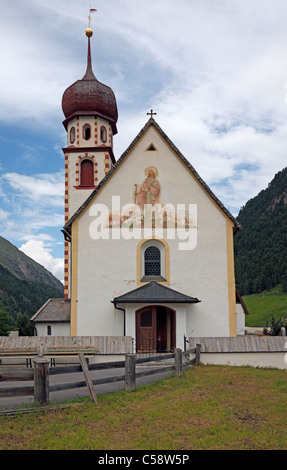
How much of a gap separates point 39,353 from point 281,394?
9.73m

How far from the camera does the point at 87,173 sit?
3391 centimetres

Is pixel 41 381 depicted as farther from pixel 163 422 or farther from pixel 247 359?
pixel 247 359

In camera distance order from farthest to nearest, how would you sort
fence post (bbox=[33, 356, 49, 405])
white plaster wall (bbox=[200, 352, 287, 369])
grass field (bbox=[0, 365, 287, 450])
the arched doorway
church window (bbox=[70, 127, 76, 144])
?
church window (bbox=[70, 127, 76, 144]) → the arched doorway → white plaster wall (bbox=[200, 352, 287, 369]) → fence post (bbox=[33, 356, 49, 405]) → grass field (bbox=[0, 365, 287, 450])

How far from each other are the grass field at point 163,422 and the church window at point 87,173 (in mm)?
23447

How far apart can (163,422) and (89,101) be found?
29.9 meters

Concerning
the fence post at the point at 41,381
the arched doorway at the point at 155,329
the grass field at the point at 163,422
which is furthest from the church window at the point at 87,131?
the fence post at the point at 41,381

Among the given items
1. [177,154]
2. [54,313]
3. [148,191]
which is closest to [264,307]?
[54,313]

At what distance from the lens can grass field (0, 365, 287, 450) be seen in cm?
727

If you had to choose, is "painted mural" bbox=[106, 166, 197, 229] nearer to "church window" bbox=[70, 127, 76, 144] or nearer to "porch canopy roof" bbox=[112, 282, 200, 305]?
"porch canopy roof" bbox=[112, 282, 200, 305]

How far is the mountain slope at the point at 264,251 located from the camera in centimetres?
11512

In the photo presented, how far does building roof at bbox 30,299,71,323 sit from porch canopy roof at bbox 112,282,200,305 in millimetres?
8135

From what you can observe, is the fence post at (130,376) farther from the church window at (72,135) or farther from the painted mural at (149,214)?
the church window at (72,135)

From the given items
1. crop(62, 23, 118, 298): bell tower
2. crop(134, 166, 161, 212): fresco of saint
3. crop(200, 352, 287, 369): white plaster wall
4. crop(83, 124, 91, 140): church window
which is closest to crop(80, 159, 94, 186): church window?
crop(62, 23, 118, 298): bell tower
